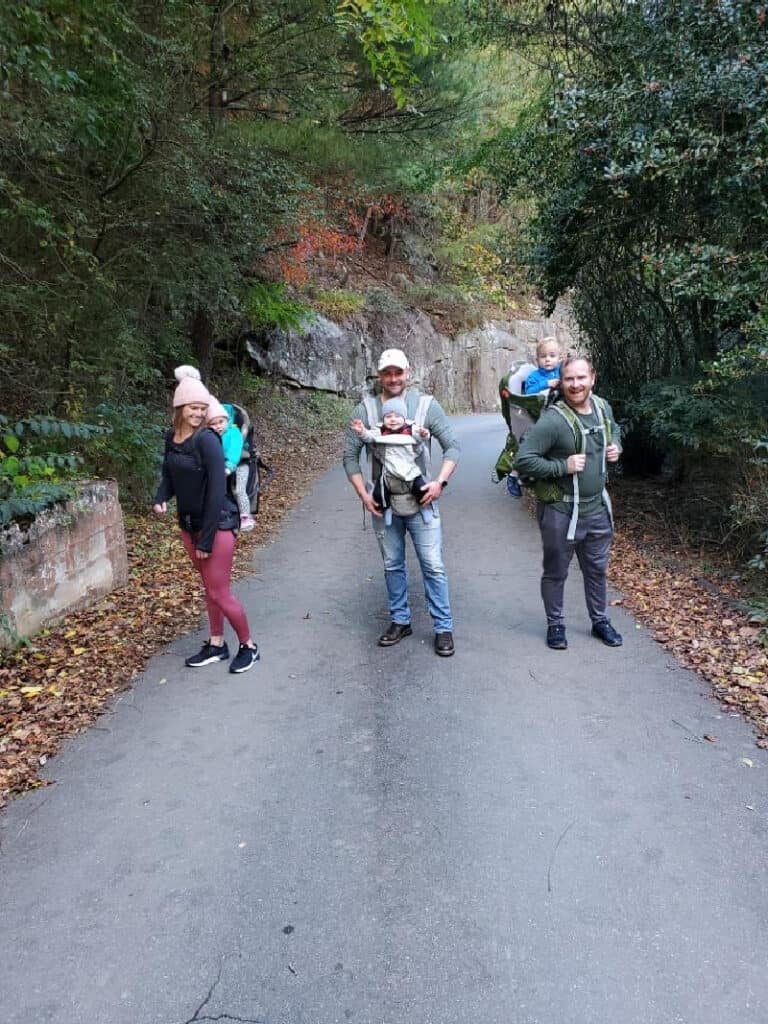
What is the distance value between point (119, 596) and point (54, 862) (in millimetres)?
3399

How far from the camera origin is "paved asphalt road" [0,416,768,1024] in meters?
2.21

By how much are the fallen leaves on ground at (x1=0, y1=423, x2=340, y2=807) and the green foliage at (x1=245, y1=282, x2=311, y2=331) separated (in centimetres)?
689

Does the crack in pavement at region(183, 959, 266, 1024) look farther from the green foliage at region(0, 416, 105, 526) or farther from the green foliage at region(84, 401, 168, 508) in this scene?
the green foliage at region(84, 401, 168, 508)

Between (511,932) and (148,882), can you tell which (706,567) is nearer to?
(511,932)

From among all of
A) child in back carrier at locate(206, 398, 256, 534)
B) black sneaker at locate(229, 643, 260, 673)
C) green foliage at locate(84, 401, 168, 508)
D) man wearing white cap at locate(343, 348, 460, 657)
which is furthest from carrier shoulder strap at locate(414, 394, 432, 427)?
green foliage at locate(84, 401, 168, 508)

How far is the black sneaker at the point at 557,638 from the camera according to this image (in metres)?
4.72

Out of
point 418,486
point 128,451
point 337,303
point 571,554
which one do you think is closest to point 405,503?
point 418,486

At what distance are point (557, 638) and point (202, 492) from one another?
2731mm

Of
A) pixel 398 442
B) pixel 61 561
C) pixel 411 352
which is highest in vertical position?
pixel 411 352

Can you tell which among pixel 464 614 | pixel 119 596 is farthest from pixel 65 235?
pixel 464 614

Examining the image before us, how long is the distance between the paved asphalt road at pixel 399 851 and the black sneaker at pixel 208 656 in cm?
11

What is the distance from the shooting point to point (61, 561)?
525 cm

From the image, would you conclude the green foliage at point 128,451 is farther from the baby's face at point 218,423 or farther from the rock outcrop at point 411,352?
the rock outcrop at point 411,352

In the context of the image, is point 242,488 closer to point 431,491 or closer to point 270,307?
point 431,491
